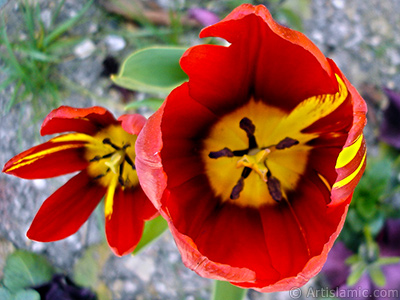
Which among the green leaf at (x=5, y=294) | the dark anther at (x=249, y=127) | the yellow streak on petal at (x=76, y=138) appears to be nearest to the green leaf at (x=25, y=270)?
the green leaf at (x=5, y=294)

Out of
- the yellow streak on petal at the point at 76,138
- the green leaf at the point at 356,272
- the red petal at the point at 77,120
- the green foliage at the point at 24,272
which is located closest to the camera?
the red petal at the point at 77,120

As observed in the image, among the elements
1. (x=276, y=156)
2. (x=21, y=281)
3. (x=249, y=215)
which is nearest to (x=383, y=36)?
(x=276, y=156)

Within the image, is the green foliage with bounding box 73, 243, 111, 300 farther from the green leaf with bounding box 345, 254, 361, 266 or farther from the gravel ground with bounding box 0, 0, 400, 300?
the green leaf with bounding box 345, 254, 361, 266

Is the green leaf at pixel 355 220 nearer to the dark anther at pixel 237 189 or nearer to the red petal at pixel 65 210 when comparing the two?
the dark anther at pixel 237 189

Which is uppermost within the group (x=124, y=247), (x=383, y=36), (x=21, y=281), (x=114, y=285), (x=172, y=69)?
(x=172, y=69)

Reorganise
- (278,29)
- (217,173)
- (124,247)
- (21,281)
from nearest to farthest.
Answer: (278,29) → (124,247) → (217,173) → (21,281)

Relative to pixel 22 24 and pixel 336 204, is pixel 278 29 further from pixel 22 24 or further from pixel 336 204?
pixel 22 24

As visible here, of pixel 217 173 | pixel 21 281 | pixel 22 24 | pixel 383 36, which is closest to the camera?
pixel 217 173
